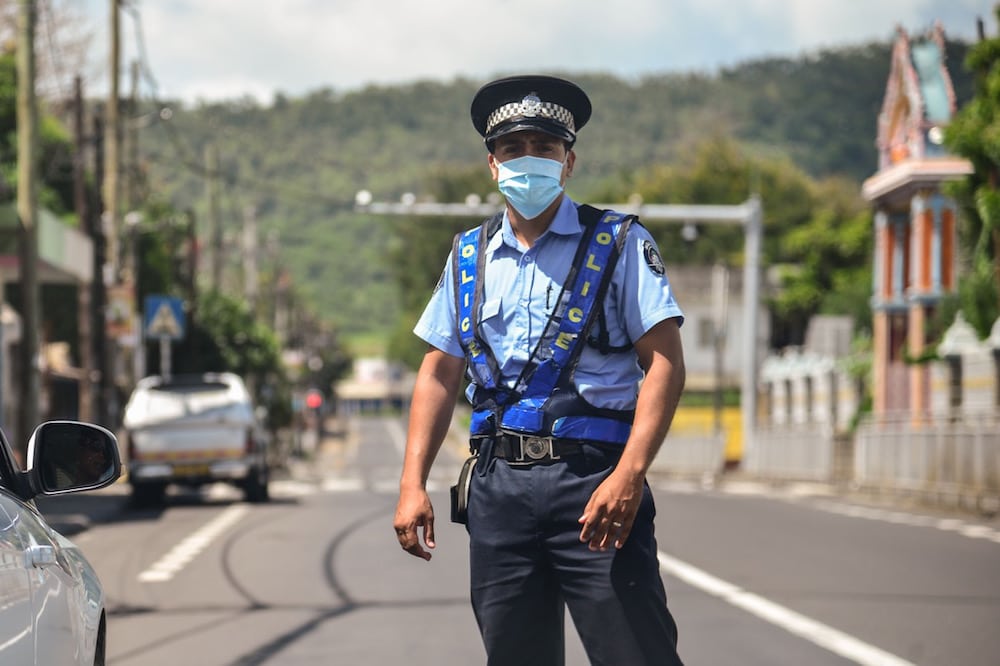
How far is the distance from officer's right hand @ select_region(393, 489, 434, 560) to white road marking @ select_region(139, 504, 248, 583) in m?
9.56

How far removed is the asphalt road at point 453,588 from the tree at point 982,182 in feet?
24.8

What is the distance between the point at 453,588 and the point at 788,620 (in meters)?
2.92

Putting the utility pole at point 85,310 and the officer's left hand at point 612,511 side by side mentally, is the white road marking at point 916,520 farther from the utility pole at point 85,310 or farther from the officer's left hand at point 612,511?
the utility pole at point 85,310

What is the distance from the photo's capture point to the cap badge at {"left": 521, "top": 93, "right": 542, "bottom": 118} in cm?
491

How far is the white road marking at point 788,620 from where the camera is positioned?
30.8 feet

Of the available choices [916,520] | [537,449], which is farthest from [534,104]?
[916,520]

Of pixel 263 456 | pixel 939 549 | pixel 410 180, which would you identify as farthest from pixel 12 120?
pixel 410 180

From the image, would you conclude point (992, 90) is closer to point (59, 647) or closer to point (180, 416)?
point (180, 416)

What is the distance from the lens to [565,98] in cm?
494

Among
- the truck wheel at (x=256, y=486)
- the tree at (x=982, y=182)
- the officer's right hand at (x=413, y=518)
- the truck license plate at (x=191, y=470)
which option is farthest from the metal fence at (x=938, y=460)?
the officer's right hand at (x=413, y=518)

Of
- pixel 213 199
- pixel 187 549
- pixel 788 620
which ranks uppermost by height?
pixel 213 199

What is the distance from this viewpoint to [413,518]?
4816 mm

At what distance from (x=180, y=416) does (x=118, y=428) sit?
1230cm

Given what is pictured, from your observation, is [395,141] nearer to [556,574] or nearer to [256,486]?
[256,486]
